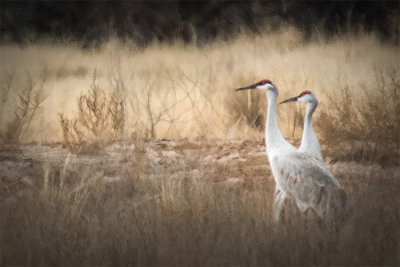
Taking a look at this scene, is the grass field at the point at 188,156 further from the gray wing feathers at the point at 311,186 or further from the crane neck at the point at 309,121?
the crane neck at the point at 309,121

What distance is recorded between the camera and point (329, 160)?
7387 millimetres

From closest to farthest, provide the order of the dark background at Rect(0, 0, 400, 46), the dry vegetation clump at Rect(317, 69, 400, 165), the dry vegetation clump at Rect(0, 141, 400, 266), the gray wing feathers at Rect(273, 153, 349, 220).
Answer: the dry vegetation clump at Rect(0, 141, 400, 266) < the gray wing feathers at Rect(273, 153, 349, 220) < the dry vegetation clump at Rect(317, 69, 400, 165) < the dark background at Rect(0, 0, 400, 46)

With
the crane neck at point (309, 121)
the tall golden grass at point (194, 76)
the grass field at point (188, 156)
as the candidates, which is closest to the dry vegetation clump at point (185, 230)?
the grass field at point (188, 156)

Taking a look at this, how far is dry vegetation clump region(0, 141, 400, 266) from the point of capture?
4137 mm

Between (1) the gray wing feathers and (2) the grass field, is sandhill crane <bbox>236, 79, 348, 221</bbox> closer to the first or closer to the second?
(1) the gray wing feathers

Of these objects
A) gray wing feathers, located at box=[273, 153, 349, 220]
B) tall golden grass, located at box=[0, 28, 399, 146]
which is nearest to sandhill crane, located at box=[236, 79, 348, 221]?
gray wing feathers, located at box=[273, 153, 349, 220]

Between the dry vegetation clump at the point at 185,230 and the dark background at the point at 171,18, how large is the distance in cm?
1027

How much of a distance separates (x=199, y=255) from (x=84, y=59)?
957cm

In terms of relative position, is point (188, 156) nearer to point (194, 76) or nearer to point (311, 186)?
point (311, 186)

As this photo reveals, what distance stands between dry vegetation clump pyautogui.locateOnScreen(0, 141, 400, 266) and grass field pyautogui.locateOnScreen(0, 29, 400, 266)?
0.01m

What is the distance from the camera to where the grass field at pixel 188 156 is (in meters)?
4.29

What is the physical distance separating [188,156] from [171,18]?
1044 cm

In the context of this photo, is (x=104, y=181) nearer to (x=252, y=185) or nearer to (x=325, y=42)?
(x=252, y=185)

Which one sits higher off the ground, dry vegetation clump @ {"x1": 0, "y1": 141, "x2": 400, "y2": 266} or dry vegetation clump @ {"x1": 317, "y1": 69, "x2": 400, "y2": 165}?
dry vegetation clump @ {"x1": 317, "y1": 69, "x2": 400, "y2": 165}
